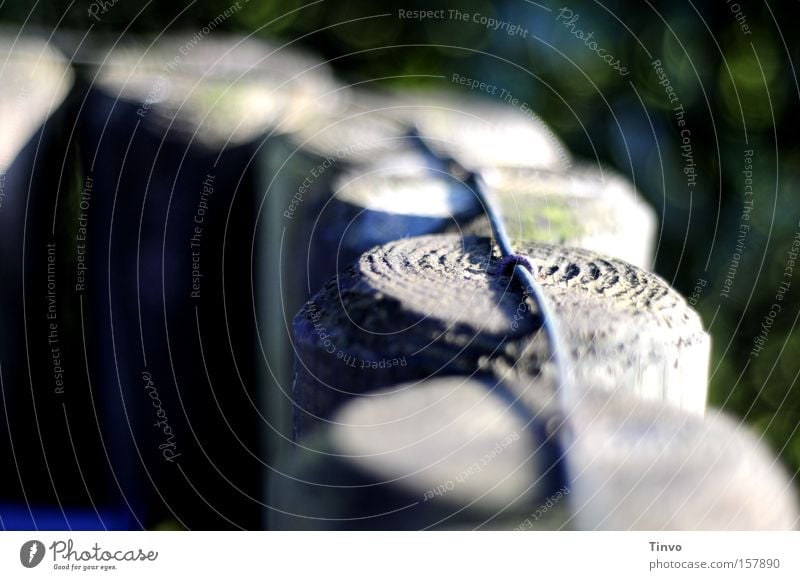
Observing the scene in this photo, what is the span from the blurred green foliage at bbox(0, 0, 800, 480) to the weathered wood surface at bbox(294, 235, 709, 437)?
0.55 meters

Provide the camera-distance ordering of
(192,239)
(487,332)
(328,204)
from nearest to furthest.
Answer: (487,332) < (328,204) < (192,239)

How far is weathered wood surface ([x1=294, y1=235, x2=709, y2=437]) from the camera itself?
0.47 m

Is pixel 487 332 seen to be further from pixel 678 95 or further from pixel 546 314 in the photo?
pixel 678 95

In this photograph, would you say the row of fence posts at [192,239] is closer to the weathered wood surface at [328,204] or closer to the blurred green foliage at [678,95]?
the weathered wood surface at [328,204]

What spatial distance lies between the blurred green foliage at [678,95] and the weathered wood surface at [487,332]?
550 mm

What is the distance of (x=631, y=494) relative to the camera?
1.61 feet

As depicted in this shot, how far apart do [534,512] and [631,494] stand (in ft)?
0.21

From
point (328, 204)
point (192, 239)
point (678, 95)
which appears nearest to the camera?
point (328, 204)

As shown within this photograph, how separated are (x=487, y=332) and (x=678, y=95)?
88 cm

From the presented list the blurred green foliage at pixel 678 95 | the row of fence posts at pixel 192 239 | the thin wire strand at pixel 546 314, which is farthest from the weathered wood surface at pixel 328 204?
the blurred green foliage at pixel 678 95

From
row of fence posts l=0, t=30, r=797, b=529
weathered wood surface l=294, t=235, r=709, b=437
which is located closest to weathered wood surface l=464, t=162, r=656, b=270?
row of fence posts l=0, t=30, r=797, b=529

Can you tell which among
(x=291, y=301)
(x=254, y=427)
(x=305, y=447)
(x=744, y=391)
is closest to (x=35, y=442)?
(x=254, y=427)

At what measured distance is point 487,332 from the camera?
18.6 inches

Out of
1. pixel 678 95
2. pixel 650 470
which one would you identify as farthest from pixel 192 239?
pixel 678 95
